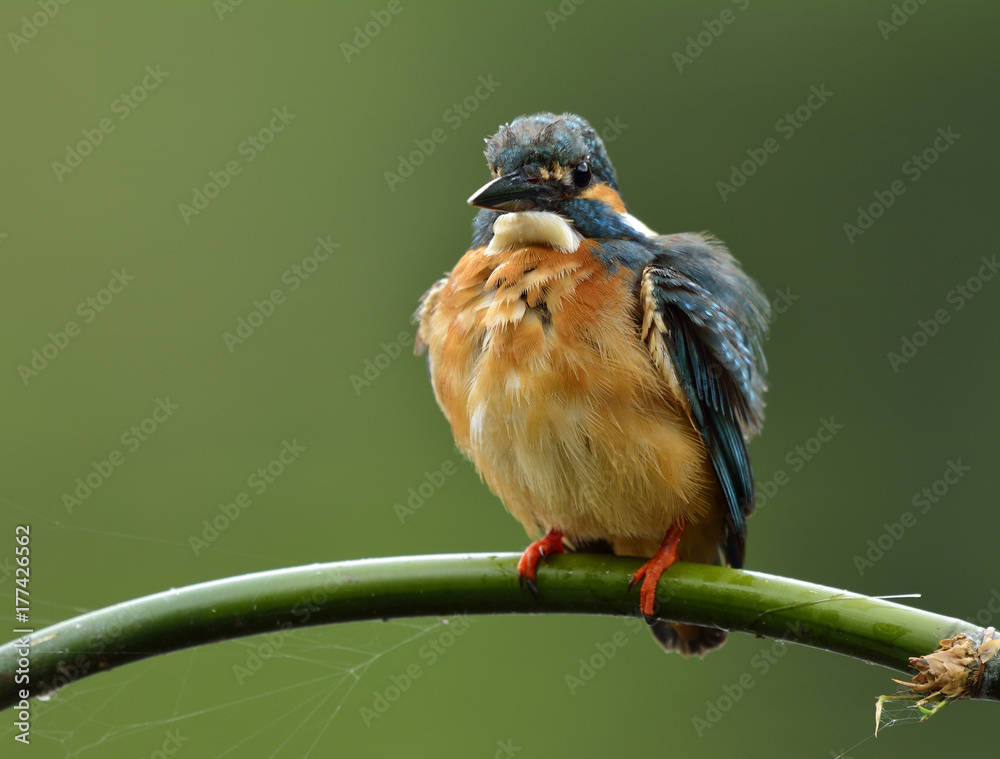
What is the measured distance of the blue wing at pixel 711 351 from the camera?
2.06 m

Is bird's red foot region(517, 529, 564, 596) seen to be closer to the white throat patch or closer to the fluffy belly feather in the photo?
the fluffy belly feather

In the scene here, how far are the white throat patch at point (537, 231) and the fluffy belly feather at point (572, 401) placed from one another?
0.02 meters

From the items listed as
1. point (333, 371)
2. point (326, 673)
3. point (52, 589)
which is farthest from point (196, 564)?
point (326, 673)

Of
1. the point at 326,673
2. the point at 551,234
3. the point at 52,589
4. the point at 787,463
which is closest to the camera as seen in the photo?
the point at 326,673

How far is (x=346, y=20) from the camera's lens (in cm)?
509

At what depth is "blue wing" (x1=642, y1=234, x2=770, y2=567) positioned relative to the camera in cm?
206

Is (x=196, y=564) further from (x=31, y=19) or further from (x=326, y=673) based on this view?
(x=31, y=19)

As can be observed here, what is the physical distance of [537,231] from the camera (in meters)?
2.14

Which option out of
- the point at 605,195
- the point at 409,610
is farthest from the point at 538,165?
the point at 409,610

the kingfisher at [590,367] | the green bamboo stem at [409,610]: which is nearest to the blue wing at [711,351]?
the kingfisher at [590,367]

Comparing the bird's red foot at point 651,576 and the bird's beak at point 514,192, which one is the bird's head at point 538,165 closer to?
the bird's beak at point 514,192

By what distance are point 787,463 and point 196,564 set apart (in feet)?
9.04

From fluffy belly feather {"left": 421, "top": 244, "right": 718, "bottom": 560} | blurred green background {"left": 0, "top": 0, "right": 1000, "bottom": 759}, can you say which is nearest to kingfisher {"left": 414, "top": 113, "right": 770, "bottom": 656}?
fluffy belly feather {"left": 421, "top": 244, "right": 718, "bottom": 560}

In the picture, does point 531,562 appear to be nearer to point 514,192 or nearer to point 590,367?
point 590,367
